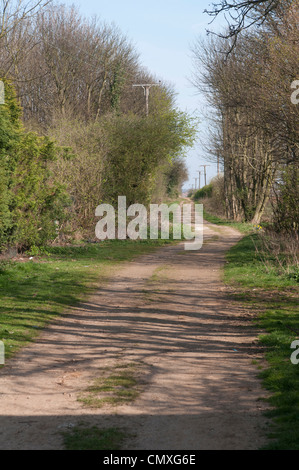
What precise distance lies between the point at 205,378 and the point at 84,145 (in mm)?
17205

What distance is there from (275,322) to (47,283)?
5782 millimetres

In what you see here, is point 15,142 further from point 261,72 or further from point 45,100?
point 45,100

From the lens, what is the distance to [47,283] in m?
12.5

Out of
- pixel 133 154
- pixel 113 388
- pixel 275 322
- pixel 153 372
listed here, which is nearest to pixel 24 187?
pixel 133 154

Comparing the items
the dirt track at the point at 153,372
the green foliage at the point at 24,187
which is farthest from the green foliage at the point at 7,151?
the dirt track at the point at 153,372

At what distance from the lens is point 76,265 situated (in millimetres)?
15711

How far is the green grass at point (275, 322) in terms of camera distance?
15.8ft

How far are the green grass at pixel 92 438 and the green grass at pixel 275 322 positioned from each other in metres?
1.26

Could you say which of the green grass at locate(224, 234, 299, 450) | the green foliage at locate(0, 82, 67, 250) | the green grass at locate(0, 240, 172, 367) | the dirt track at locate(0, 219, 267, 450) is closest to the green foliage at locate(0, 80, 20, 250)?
the green foliage at locate(0, 82, 67, 250)

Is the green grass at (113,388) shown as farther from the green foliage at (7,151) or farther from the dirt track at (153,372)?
the green foliage at (7,151)

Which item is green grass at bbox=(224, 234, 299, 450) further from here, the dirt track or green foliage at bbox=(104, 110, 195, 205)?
green foliage at bbox=(104, 110, 195, 205)

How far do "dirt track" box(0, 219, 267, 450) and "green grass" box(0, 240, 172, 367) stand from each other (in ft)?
1.25
